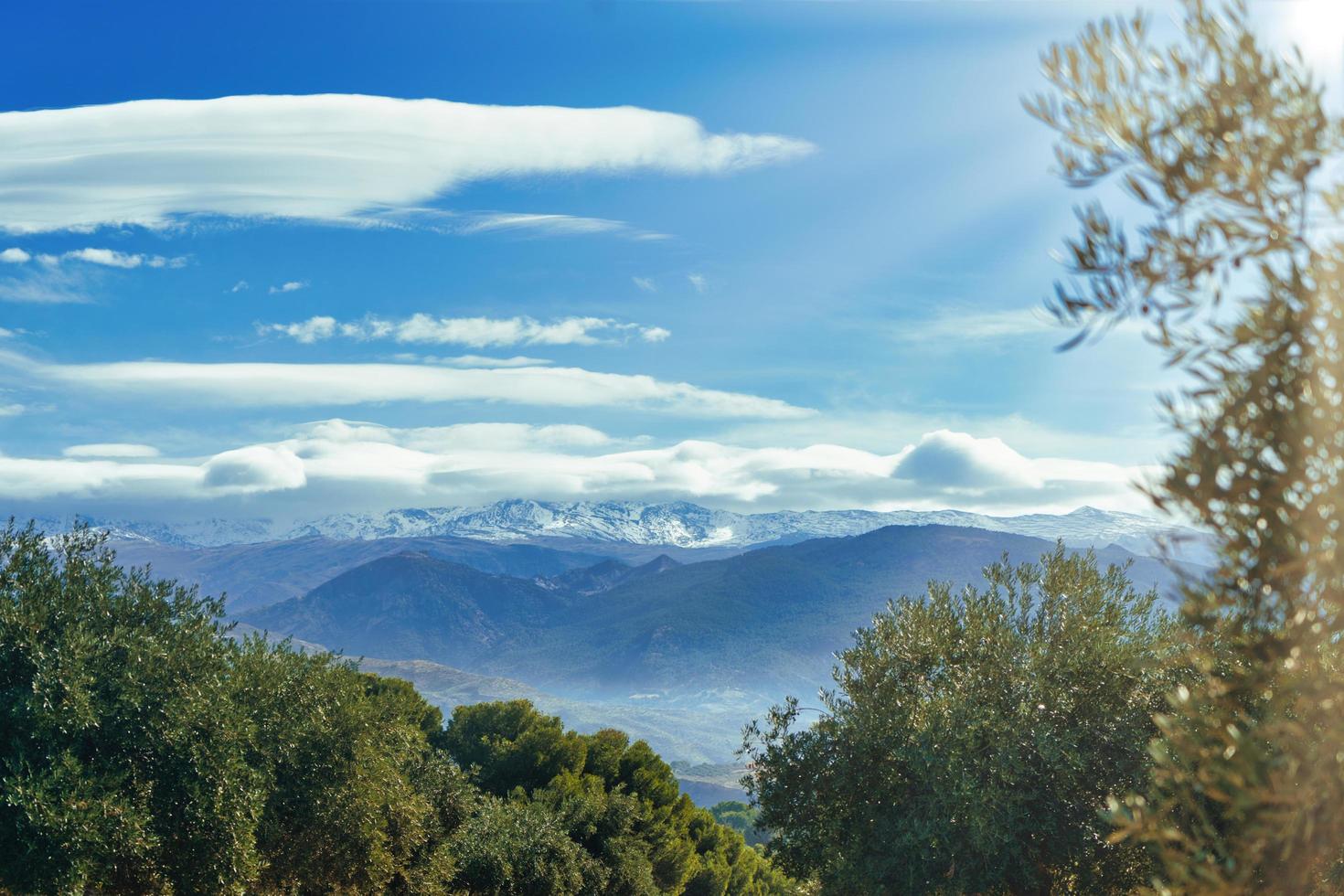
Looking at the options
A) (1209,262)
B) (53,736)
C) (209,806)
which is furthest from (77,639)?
(1209,262)

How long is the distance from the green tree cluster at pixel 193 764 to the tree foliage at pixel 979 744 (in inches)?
516

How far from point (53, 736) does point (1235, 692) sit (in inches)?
1038

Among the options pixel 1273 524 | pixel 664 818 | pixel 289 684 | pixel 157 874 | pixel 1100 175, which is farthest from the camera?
pixel 664 818

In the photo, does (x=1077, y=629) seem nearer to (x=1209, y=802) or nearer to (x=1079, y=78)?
(x=1209, y=802)

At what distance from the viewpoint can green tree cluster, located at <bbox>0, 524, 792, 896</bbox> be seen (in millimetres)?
24266

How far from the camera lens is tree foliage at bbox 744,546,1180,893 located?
23406 millimetres

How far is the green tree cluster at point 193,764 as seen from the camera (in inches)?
955

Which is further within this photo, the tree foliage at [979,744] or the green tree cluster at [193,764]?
the green tree cluster at [193,764]

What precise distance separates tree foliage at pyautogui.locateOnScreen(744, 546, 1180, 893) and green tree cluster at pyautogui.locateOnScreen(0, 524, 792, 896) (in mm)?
13094

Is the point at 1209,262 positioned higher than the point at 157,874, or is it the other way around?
the point at 1209,262

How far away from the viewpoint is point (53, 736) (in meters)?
24.8

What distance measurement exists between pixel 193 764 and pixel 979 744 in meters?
20.1

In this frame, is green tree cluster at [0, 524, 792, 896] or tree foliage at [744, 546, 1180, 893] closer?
tree foliage at [744, 546, 1180, 893]

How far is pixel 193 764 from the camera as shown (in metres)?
26.2
